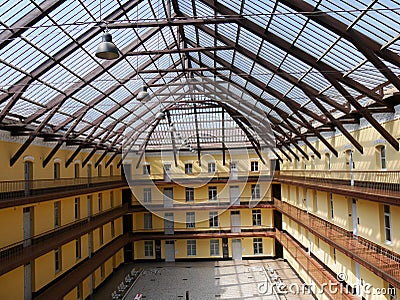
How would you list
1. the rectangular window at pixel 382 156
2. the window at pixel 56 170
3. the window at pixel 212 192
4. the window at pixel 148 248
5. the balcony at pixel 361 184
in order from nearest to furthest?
the balcony at pixel 361 184 → the rectangular window at pixel 382 156 → the window at pixel 56 170 → the window at pixel 148 248 → the window at pixel 212 192

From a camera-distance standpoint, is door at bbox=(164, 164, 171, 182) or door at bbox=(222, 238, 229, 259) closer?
door at bbox=(222, 238, 229, 259)

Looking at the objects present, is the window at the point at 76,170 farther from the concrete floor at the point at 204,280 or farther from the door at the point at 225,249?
the door at the point at 225,249

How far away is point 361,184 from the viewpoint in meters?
16.7

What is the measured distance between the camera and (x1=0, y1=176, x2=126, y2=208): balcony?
656 inches

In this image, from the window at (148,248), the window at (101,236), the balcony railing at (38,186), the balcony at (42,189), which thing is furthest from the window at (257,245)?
the balcony railing at (38,186)

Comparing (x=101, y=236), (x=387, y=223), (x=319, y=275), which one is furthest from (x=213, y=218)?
(x=387, y=223)

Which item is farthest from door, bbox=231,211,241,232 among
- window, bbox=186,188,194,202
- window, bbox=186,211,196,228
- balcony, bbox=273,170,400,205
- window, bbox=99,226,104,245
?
balcony, bbox=273,170,400,205

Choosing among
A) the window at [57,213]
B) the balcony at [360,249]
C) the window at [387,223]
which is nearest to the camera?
the balcony at [360,249]

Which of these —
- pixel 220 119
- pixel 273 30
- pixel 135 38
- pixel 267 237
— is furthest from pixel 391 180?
pixel 267 237

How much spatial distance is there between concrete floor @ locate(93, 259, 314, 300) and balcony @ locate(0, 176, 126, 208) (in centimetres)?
745

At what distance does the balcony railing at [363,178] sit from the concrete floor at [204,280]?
7591 mm

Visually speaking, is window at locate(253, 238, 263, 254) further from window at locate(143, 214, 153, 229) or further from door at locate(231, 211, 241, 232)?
window at locate(143, 214, 153, 229)

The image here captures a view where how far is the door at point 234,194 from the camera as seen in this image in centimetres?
3583

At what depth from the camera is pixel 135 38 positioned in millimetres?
17562
